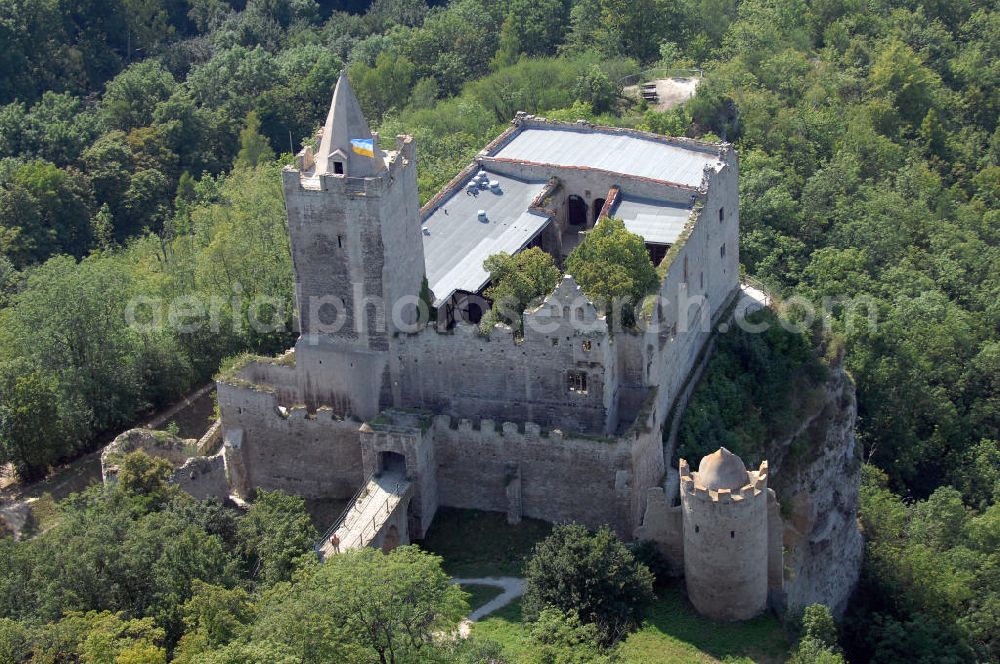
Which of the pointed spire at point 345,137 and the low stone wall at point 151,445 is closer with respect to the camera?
the pointed spire at point 345,137

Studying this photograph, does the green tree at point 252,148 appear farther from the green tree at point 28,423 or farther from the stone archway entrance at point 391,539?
the stone archway entrance at point 391,539

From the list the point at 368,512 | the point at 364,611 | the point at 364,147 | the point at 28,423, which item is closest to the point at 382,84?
the point at 28,423

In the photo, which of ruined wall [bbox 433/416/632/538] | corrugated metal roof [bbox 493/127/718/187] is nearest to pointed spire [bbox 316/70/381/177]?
ruined wall [bbox 433/416/632/538]

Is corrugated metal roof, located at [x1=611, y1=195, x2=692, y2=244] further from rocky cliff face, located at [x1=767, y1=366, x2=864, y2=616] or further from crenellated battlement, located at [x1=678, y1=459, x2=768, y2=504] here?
crenellated battlement, located at [x1=678, y1=459, x2=768, y2=504]

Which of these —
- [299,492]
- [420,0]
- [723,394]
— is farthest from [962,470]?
[420,0]

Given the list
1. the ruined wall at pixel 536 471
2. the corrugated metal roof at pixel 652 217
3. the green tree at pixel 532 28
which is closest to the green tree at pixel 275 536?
the ruined wall at pixel 536 471

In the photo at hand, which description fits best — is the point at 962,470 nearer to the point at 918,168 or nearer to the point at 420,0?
the point at 918,168
